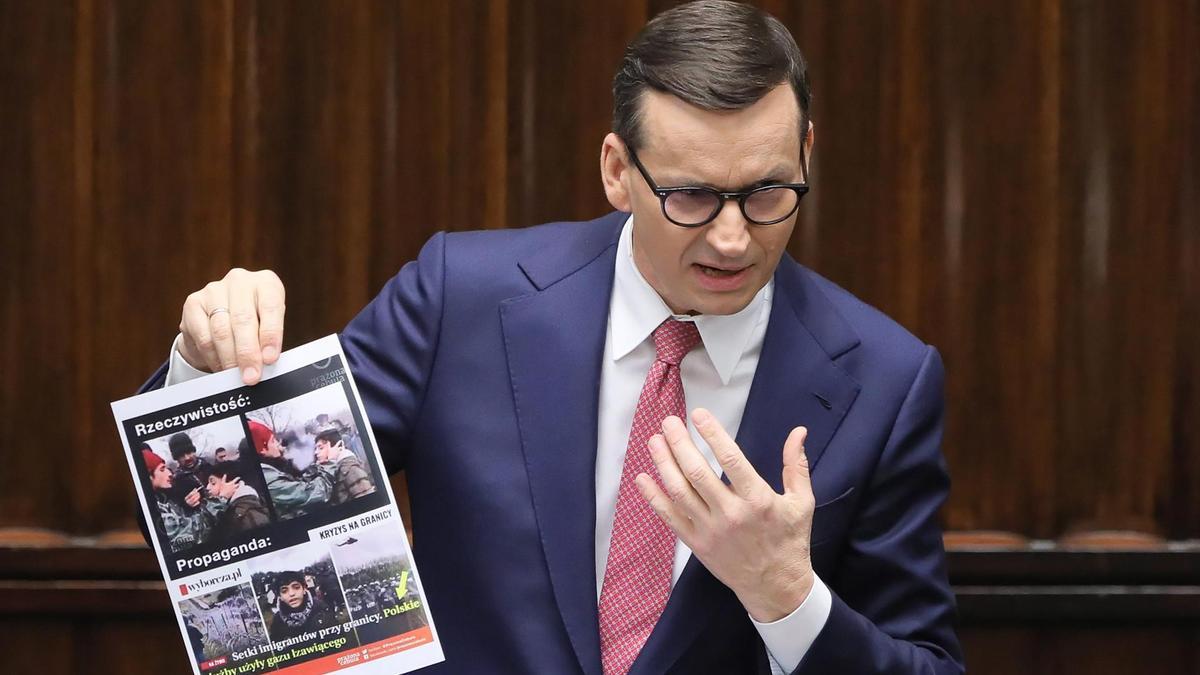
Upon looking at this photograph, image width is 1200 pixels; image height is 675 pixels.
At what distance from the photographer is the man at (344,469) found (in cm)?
160

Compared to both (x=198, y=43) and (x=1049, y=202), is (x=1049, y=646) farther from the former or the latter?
(x=198, y=43)

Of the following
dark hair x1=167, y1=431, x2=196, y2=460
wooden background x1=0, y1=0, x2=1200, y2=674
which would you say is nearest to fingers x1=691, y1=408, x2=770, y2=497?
dark hair x1=167, y1=431, x2=196, y2=460

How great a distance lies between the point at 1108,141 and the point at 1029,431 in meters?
0.61

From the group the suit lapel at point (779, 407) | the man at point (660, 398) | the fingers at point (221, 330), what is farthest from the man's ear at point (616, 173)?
the fingers at point (221, 330)

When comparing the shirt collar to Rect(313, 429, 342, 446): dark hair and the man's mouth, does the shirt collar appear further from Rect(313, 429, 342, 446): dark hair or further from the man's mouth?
Rect(313, 429, 342, 446): dark hair

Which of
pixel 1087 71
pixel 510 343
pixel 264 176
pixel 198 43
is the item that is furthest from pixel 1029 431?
pixel 198 43

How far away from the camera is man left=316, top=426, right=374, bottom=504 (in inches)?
63.0

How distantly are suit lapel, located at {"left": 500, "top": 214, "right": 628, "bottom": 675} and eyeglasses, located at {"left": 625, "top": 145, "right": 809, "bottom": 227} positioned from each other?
0.78ft

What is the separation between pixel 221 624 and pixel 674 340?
25.9 inches

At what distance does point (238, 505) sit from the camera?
159 cm

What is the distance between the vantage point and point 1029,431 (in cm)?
277

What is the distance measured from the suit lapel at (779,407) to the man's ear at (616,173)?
0.25m

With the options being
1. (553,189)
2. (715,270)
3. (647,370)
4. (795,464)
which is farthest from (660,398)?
(553,189)

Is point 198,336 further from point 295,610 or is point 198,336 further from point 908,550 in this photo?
point 908,550
